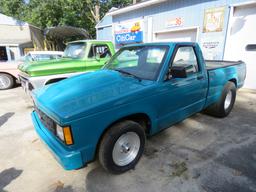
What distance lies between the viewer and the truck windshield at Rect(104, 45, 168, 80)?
2.78m

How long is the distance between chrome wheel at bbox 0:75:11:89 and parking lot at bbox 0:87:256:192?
4509 mm

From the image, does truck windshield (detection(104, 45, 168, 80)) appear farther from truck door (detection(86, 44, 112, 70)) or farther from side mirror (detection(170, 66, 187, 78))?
truck door (detection(86, 44, 112, 70))

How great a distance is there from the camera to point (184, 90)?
9.77ft

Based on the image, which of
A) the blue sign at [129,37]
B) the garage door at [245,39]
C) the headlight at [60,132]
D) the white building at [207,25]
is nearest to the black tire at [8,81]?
the blue sign at [129,37]

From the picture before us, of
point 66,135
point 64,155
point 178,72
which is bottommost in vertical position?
point 64,155

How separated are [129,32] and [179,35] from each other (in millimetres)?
3394

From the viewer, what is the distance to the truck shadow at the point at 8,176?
2408 millimetres

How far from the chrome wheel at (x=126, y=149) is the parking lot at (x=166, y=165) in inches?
7.8

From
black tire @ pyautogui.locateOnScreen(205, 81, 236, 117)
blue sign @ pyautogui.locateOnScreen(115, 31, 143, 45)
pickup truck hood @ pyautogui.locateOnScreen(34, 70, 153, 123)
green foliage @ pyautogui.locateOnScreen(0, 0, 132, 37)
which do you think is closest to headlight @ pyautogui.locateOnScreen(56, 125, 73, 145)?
pickup truck hood @ pyautogui.locateOnScreen(34, 70, 153, 123)

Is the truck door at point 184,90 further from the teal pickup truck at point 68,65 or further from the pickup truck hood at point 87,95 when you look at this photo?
the teal pickup truck at point 68,65

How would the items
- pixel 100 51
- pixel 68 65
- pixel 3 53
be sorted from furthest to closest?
pixel 3 53 → pixel 100 51 → pixel 68 65

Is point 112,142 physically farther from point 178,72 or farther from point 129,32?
point 129,32

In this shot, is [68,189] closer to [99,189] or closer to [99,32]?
[99,189]

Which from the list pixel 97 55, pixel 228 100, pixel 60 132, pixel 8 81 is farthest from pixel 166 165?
pixel 8 81
